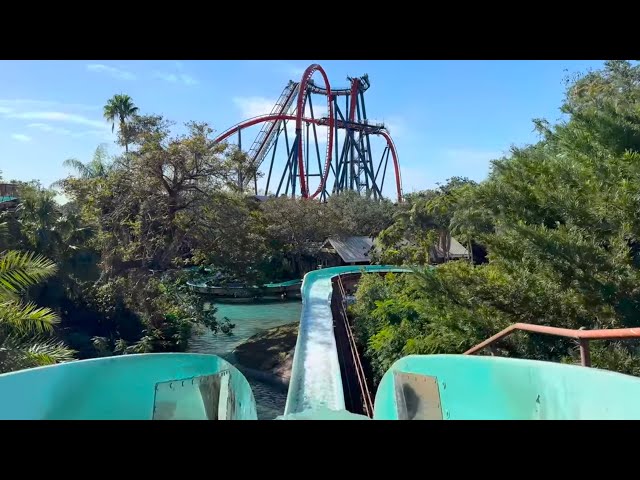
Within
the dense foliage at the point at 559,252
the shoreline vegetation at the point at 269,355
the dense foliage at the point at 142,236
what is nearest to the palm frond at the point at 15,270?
the dense foliage at the point at 559,252

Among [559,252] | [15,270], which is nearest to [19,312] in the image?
[15,270]

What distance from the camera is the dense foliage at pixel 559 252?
5082 millimetres

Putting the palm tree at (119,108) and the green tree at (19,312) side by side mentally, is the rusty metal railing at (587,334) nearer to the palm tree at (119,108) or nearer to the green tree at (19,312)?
the green tree at (19,312)

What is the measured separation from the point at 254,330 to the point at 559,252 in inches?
525

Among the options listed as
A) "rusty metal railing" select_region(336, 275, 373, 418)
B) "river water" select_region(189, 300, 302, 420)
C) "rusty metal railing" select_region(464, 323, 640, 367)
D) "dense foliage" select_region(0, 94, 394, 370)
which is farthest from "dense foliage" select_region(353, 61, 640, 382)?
"dense foliage" select_region(0, 94, 394, 370)

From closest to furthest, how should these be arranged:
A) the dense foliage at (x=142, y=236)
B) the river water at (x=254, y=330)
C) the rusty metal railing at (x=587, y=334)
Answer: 1. the rusty metal railing at (x=587, y=334)
2. the river water at (x=254, y=330)
3. the dense foliage at (x=142, y=236)

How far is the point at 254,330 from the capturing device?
17.4m

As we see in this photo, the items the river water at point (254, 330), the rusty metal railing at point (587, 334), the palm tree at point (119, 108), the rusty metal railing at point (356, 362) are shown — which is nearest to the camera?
the rusty metal railing at point (587, 334)

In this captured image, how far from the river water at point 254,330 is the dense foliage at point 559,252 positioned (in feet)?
13.1

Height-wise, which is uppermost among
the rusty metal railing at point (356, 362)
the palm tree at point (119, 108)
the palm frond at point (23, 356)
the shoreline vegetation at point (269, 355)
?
the palm tree at point (119, 108)

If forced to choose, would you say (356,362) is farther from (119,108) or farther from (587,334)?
(119,108)

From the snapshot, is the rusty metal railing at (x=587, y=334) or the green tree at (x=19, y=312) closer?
the rusty metal railing at (x=587, y=334)
